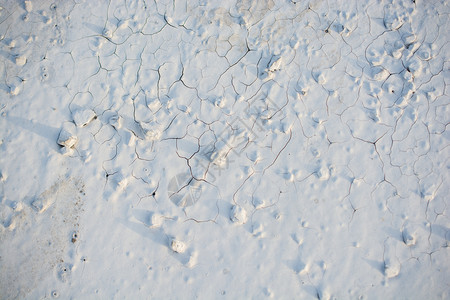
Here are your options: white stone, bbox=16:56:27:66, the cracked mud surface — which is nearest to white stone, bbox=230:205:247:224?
the cracked mud surface

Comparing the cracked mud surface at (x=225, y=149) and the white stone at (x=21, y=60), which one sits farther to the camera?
the white stone at (x=21, y=60)

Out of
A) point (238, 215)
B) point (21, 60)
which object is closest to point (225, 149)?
point (238, 215)

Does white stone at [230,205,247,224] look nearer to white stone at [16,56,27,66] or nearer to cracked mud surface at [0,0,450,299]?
cracked mud surface at [0,0,450,299]

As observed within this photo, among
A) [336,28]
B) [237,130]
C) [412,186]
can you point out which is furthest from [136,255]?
[336,28]

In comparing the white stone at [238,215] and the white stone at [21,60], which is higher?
the white stone at [21,60]

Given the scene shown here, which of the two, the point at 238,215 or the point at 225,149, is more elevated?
the point at 225,149

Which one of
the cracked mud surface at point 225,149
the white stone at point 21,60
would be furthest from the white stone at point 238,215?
the white stone at point 21,60

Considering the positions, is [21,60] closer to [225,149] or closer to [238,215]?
[225,149]

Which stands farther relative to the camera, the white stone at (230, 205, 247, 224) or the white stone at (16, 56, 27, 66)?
the white stone at (16, 56, 27, 66)

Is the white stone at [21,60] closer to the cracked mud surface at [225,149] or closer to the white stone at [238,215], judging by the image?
the cracked mud surface at [225,149]
